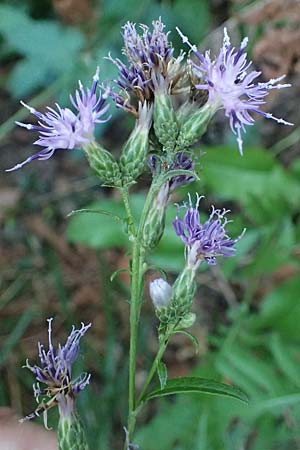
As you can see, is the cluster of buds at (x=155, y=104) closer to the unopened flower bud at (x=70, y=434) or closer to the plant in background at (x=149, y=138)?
the plant in background at (x=149, y=138)

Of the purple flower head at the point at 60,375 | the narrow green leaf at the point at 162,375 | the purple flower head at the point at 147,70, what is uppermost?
the purple flower head at the point at 147,70

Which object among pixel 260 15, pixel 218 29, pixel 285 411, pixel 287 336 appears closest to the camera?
pixel 285 411

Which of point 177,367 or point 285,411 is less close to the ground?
point 177,367

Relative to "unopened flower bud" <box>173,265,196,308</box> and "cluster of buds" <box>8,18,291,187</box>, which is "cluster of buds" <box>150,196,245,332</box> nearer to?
"unopened flower bud" <box>173,265,196,308</box>

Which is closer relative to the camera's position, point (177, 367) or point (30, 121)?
point (177, 367)

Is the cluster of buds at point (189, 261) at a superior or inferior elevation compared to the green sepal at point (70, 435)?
superior

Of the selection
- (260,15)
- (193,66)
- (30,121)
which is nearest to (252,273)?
(260,15)

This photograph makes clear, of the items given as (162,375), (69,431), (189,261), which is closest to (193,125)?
(189,261)

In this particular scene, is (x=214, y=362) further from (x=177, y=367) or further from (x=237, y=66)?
(x=237, y=66)

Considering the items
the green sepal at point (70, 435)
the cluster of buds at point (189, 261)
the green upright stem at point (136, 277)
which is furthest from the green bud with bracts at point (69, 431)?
the cluster of buds at point (189, 261)
